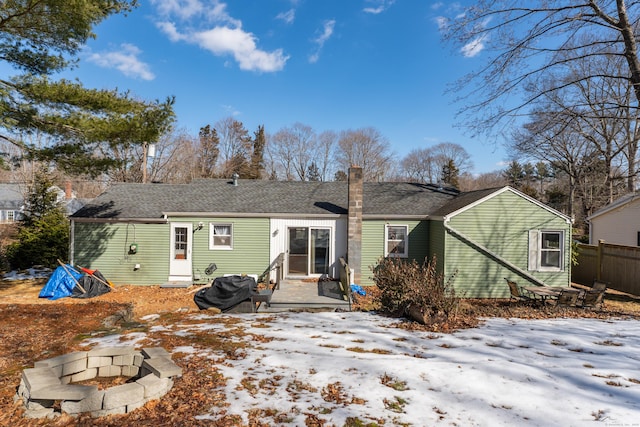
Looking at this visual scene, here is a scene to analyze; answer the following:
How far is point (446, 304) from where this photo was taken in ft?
22.5

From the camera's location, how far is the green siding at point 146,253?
41.9 feet

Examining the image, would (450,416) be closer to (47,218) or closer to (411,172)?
(47,218)

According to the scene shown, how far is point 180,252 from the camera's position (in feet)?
42.9

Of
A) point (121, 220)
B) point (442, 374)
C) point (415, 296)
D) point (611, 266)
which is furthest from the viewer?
point (611, 266)

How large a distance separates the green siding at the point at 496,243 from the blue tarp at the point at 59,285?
1289 cm

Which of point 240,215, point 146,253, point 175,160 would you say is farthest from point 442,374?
point 175,160

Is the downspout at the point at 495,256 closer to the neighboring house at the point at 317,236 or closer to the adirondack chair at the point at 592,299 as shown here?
the neighboring house at the point at 317,236

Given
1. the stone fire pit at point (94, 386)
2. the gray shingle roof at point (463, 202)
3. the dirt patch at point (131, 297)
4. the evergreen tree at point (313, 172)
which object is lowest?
the dirt patch at point (131, 297)

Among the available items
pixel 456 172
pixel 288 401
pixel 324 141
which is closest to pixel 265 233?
pixel 288 401

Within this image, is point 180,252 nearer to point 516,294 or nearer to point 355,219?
point 355,219

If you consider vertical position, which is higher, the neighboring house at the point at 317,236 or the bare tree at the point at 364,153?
the bare tree at the point at 364,153

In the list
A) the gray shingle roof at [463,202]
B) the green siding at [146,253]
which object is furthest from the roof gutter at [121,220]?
the gray shingle roof at [463,202]

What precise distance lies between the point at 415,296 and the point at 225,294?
513 cm

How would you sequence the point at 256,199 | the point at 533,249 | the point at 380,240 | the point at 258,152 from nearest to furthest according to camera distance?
the point at 533,249
the point at 380,240
the point at 256,199
the point at 258,152
